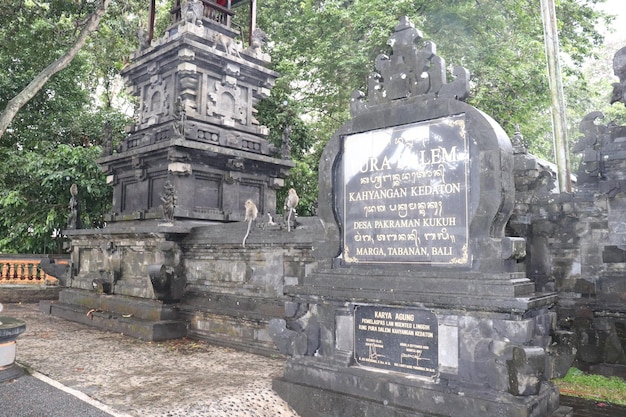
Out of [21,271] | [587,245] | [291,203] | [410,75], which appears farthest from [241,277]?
[21,271]

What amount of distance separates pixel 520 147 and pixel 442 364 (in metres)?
5.84

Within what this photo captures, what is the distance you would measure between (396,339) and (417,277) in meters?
0.69

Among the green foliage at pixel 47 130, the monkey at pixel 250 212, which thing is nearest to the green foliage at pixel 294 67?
the green foliage at pixel 47 130

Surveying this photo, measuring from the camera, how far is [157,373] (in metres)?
6.64

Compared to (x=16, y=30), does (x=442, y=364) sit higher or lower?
lower

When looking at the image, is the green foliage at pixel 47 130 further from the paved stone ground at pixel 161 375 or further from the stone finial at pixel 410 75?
the stone finial at pixel 410 75

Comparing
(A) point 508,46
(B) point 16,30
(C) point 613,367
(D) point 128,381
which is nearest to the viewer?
(D) point 128,381

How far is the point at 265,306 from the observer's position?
324 inches

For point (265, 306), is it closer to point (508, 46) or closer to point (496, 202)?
point (496, 202)

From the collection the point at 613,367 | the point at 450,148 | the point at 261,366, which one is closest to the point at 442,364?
the point at 450,148

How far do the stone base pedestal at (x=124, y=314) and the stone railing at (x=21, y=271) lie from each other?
4024 mm

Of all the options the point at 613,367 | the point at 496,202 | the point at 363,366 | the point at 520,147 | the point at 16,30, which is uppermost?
the point at 16,30

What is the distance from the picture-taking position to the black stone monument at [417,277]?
167 inches

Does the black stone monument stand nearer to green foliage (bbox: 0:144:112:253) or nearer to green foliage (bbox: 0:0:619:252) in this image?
green foliage (bbox: 0:0:619:252)
